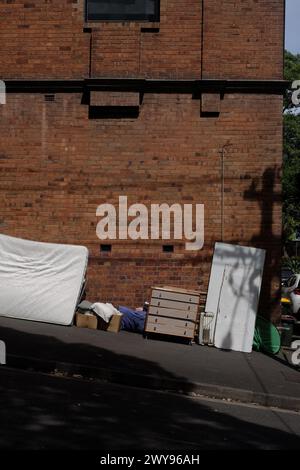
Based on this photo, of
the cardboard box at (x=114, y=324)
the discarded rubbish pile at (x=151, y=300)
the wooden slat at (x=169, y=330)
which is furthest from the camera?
the cardboard box at (x=114, y=324)

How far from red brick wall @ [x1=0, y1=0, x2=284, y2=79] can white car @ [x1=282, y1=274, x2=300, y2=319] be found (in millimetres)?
5779

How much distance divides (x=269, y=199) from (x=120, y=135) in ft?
10.6

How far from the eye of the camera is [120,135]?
12570 millimetres

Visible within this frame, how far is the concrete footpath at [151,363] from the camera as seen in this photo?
8.31 m

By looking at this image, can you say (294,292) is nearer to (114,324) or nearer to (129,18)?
(114,324)

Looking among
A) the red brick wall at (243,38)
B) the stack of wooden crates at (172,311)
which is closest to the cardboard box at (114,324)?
the stack of wooden crates at (172,311)

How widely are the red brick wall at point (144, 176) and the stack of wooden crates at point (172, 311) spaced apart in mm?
841

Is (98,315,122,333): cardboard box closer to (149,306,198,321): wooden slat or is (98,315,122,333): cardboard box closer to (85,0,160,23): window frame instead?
(149,306,198,321): wooden slat

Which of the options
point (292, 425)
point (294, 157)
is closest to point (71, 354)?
point (292, 425)

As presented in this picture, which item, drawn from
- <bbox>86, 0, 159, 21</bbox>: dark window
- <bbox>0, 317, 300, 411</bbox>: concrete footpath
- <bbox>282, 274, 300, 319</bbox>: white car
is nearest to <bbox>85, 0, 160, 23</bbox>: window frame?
<bbox>86, 0, 159, 21</bbox>: dark window

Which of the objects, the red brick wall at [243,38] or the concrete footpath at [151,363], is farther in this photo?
the red brick wall at [243,38]

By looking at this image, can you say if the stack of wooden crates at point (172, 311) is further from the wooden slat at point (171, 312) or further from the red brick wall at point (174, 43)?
the red brick wall at point (174, 43)

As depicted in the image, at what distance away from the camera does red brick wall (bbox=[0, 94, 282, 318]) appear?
12367 mm
